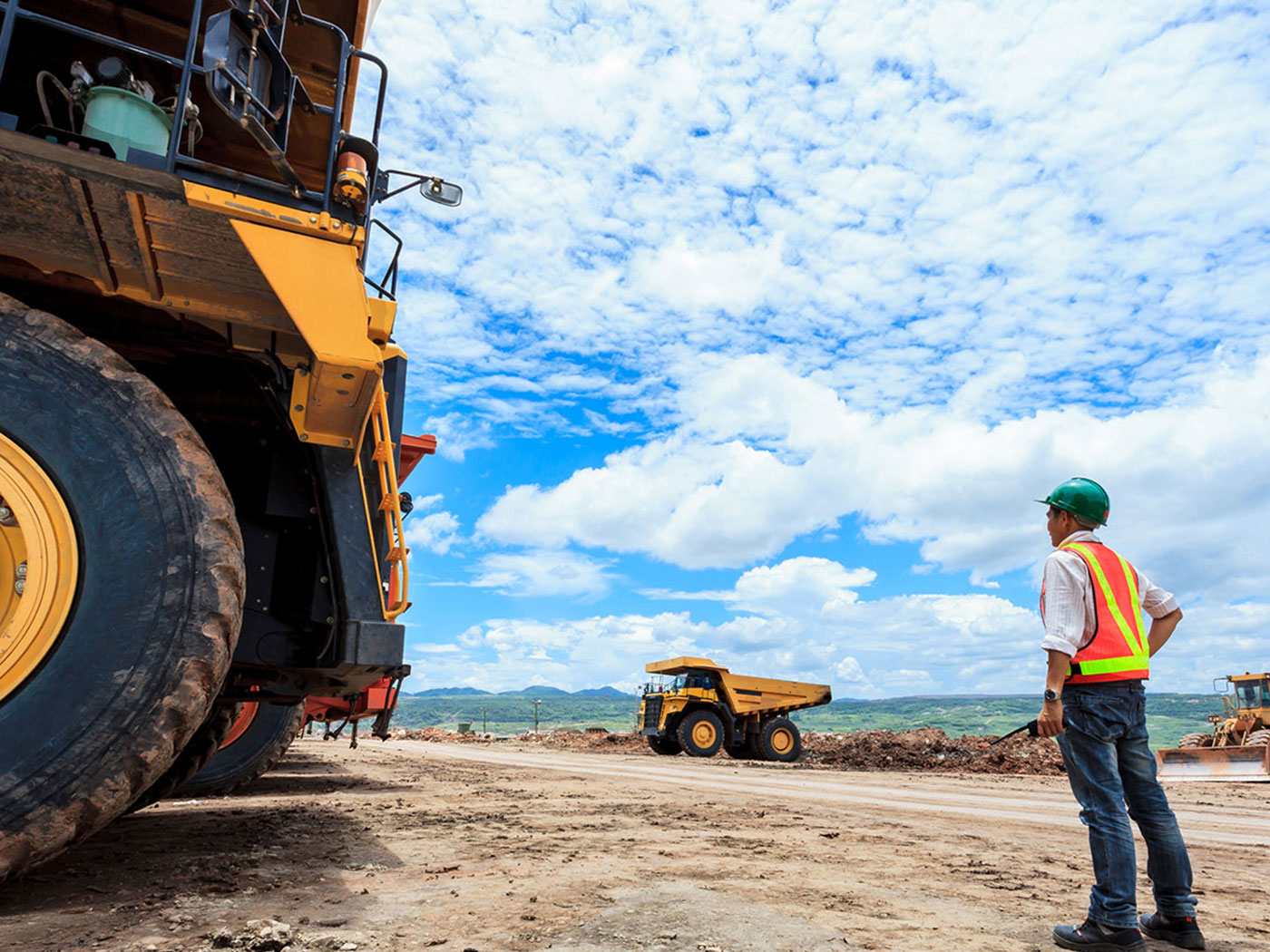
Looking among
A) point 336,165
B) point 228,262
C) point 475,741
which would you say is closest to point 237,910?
point 228,262

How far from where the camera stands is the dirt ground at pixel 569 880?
2.55 metres

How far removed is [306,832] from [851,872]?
2956mm

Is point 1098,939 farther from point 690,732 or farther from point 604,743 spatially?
point 604,743

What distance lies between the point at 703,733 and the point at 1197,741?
44.7 feet

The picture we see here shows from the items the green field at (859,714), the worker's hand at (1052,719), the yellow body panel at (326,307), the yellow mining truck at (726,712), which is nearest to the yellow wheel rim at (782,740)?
the yellow mining truck at (726,712)

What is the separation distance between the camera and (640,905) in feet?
9.66

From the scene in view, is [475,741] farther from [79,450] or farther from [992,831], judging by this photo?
[79,450]

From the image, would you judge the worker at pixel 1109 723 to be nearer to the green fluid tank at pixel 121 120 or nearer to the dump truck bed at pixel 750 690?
the green fluid tank at pixel 121 120

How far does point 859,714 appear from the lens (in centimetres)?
13312

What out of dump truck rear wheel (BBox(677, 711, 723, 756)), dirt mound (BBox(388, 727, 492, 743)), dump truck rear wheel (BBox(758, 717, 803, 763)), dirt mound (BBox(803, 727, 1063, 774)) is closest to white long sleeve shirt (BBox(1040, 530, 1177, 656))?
dirt mound (BBox(803, 727, 1063, 774))

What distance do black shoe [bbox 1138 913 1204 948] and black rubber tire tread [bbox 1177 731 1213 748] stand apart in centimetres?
2395

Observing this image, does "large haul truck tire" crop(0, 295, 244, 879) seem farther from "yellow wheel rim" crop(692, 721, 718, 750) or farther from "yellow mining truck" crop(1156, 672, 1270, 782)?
"yellow wheel rim" crop(692, 721, 718, 750)

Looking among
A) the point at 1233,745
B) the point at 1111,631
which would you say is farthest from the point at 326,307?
the point at 1233,745

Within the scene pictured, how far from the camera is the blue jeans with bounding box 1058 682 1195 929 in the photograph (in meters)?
2.87
